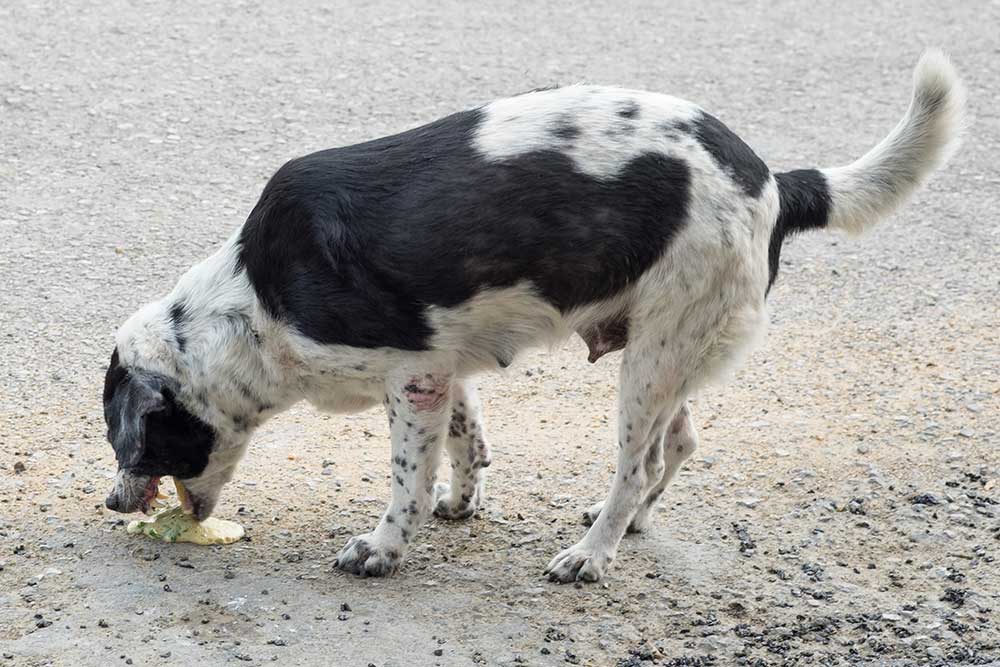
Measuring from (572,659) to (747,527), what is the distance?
1212mm

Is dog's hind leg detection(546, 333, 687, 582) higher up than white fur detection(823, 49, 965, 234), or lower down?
lower down

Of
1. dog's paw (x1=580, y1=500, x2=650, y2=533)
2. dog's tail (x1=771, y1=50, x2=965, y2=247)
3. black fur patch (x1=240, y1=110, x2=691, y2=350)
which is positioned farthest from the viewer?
dog's paw (x1=580, y1=500, x2=650, y2=533)

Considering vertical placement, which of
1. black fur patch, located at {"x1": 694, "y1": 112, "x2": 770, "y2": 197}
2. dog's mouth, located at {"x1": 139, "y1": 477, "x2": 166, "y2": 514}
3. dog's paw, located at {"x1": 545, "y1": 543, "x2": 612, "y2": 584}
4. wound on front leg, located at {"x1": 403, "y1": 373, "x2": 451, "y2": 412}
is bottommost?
dog's paw, located at {"x1": 545, "y1": 543, "x2": 612, "y2": 584}

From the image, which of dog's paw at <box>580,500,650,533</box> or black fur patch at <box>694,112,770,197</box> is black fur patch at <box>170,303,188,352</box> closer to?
dog's paw at <box>580,500,650,533</box>

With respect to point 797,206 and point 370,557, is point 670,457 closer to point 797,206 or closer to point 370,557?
point 797,206

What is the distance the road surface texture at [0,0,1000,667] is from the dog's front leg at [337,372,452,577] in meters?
0.14

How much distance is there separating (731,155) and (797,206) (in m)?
0.38

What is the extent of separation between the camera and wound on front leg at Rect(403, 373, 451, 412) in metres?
4.88

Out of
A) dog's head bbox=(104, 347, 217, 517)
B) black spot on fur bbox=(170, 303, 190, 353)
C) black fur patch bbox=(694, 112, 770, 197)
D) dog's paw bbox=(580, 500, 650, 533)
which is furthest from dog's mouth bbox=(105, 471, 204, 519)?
black fur patch bbox=(694, 112, 770, 197)

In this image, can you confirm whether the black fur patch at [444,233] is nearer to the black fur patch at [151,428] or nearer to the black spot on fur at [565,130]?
the black spot on fur at [565,130]

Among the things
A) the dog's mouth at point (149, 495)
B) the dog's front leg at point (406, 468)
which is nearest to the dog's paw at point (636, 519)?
the dog's front leg at point (406, 468)

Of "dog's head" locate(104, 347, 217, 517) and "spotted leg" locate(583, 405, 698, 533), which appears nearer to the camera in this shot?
"dog's head" locate(104, 347, 217, 517)

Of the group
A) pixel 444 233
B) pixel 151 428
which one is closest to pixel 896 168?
pixel 444 233

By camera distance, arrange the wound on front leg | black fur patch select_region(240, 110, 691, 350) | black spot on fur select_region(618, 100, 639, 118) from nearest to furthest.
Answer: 1. black fur patch select_region(240, 110, 691, 350)
2. black spot on fur select_region(618, 100, 639, 118)
3. the wound on front leg
